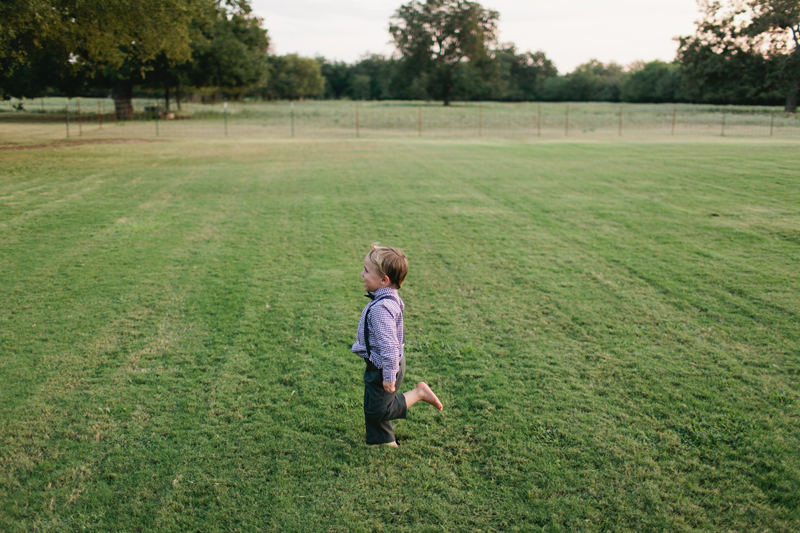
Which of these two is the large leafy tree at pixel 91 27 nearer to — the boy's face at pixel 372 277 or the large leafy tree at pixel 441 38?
the boy's face at pixel 372 277

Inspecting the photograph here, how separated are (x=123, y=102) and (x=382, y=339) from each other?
44802 mm

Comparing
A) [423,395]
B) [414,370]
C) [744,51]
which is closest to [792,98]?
[744,51]

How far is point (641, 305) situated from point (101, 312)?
562cm

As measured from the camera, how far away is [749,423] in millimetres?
3516

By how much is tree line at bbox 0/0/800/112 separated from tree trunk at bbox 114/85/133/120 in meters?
0.09

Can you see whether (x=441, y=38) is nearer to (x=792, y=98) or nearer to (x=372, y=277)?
(x=792, y=98)

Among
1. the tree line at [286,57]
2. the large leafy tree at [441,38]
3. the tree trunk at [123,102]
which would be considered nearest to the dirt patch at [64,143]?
the tree line at [286,57]

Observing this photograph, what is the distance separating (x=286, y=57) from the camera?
100 m

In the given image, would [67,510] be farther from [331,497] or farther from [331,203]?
[331,203]

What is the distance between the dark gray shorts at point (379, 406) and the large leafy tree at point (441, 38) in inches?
2638

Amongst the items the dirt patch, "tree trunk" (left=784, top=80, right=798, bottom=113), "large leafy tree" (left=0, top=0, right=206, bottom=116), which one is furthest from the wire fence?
"large leafy tree" (left=0, top=0, right=206, bottom=116)

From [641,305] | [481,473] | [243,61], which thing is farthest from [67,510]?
[243,61]

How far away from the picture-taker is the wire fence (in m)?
33.2

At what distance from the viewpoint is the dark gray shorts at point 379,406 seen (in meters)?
3.20
